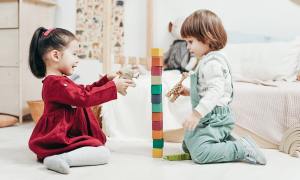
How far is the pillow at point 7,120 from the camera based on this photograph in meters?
2.34

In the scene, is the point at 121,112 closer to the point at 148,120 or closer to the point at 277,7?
the point at 148,120

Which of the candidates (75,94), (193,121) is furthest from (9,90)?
(193,121)

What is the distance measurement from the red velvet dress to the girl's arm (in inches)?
12.7

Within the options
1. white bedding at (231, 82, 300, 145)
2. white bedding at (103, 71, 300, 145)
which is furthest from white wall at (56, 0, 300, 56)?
white bedding at (231, 82, 300, 145)

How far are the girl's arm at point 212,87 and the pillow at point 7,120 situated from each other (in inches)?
56.3

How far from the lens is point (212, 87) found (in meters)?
1.39

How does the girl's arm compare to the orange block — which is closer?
the girl's arm

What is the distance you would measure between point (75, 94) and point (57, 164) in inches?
10.2

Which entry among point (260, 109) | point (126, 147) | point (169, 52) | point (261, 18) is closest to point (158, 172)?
point (126, 147)

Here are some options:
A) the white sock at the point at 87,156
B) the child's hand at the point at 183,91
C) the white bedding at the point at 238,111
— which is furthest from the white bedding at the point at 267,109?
the white sock at the point at 87,156

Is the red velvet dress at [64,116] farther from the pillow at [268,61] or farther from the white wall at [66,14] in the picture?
the white wall at [66,14]

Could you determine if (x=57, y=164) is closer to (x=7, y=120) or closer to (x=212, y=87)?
(x=212, y=87)

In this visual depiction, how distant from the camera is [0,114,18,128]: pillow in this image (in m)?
2.34

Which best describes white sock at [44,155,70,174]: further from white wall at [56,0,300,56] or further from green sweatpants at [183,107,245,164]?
white wall at [56,0,300,56]
